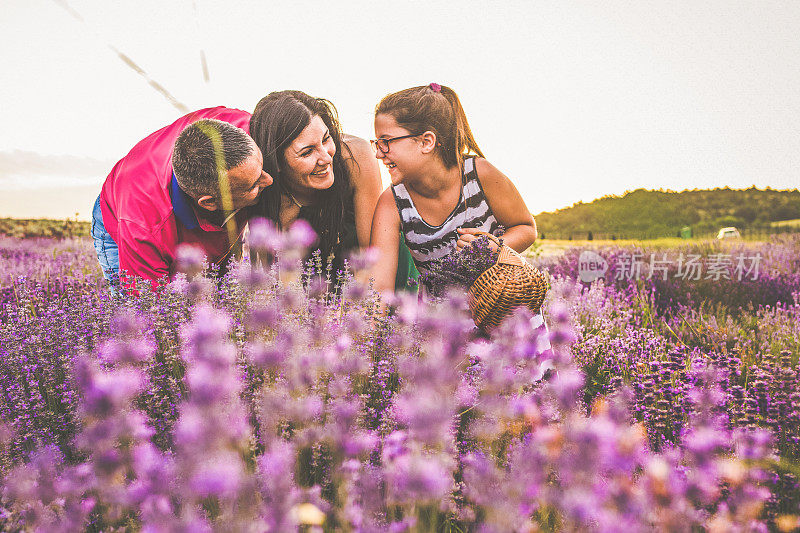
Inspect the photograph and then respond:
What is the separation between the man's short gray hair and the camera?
98.7 inches

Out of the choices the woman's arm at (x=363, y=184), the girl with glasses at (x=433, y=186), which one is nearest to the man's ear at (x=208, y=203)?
the girl with glasses at (x=433, y=186)

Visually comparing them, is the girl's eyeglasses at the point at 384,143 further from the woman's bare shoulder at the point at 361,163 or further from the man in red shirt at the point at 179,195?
the man in red shirt at the point at 179,195

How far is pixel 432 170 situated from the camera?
3238mm

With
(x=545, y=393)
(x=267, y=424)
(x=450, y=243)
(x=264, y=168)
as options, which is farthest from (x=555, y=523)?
(x=264, y=168)

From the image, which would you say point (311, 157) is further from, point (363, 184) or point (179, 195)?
point (179, 195)

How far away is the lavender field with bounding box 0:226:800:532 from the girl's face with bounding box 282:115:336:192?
92 centimetres

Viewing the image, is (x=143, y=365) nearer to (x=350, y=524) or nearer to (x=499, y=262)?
(x=350, y=524)

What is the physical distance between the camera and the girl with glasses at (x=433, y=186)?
Answer: 3.15 meters

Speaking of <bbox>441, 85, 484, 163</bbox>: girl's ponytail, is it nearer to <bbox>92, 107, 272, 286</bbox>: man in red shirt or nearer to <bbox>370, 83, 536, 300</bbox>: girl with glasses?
<bbox>370, 83, 536, 300</bbox>: girl with glasses

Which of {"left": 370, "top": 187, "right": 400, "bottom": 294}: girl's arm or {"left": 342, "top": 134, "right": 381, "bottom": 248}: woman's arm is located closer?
{"left": 370, "top": 187, "right": 400, "bottom": 294}: girl's arm

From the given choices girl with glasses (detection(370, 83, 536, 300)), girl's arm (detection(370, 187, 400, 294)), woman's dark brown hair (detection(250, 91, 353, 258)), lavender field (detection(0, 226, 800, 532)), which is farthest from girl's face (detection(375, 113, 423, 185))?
lavender field (detection(0, 226, 800, 532))

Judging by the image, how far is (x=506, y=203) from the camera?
328 cm

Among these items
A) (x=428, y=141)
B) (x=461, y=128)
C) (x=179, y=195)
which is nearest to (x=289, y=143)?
(x=179, y=195)

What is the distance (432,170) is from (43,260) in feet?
15.7
